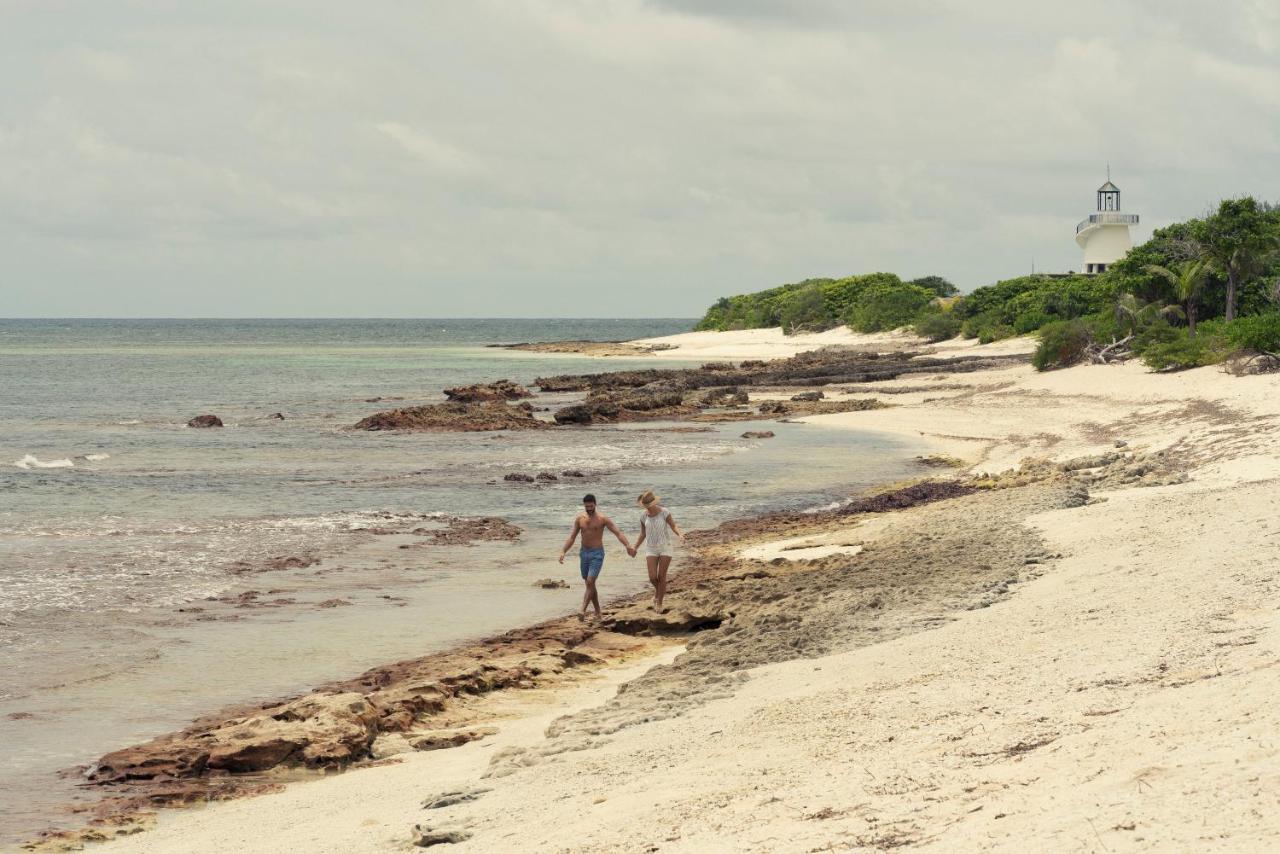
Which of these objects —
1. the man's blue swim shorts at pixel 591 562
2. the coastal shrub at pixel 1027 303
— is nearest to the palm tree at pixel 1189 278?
the coastal shrub at pixel 1027 303

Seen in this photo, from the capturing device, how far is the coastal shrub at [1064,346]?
46.3m

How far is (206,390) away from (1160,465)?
175 ft

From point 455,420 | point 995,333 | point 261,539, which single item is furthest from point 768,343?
point 261,539

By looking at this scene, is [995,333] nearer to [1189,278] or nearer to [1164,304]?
[1164,304]

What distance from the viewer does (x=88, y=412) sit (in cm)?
5066

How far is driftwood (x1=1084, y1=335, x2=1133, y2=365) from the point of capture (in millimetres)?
43503

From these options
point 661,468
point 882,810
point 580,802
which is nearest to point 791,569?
point 580,802

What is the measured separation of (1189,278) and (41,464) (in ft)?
122

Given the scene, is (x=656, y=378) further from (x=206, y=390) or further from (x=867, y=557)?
(x=867, y=557)

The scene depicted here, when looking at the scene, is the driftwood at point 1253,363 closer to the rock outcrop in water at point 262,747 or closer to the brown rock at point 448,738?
the brown rock at point 448,738

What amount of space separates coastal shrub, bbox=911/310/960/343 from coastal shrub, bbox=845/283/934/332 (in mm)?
7520

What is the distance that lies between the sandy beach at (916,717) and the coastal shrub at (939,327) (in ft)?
213

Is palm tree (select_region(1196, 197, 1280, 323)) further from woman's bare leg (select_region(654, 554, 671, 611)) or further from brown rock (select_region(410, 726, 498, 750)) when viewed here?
brown rock (select_region(410, 726, 498, 750))

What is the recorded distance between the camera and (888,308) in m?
96.2
